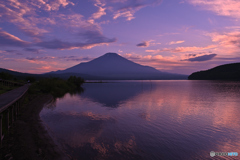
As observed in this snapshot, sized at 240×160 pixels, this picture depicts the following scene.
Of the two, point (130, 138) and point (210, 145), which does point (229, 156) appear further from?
point (130, 138)

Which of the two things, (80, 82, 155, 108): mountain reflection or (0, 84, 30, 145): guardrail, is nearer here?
(0, 84, 30, 145): guardrail

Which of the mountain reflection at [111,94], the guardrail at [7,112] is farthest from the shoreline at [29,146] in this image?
the mountain reflection at [111,94]

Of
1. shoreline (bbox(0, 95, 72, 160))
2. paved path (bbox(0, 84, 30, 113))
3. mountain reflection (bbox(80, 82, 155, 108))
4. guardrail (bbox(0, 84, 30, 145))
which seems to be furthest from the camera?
mountain reflection (bbox(80, 82, 155, 108))

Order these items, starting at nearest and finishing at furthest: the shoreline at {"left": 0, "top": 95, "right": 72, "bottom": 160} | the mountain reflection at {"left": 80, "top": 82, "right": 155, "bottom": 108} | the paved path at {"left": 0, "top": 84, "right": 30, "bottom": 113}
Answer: the shoreline at {"left": 0, "top": 95, "right": 72, "bottom": 160} < the paved path at {"left": 0, "top": 84, "right": 30, "bottom": 113} < the mountain reflection at {"left": 80, "top": 82, "right": 155, "bottom": 108}

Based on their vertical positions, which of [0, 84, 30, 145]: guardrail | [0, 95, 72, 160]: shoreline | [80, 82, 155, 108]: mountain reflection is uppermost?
[0, 84, 30, 145]: guardrail

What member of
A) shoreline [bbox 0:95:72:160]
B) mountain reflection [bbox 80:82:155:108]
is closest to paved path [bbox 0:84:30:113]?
shoreline [bbox 0:95:72:160]

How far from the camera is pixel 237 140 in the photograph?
39.4ft

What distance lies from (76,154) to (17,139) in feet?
14.9

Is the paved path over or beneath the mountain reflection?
over

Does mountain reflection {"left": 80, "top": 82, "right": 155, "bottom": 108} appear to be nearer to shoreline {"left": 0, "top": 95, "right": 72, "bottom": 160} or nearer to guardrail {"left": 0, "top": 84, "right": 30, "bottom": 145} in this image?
guardrail {"left": 0, "top": 84, "right": 30, "bottom": 145}

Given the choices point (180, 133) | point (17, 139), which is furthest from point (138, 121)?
A: point (17, 139)

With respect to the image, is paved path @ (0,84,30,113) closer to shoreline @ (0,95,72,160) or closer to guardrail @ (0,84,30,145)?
guardrail @ (0,84,30,145)

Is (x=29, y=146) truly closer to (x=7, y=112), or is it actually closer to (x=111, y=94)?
(x=7, y=112)

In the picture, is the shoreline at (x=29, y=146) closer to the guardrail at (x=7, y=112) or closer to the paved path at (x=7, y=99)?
the guardrail at (x=7, y=112)
